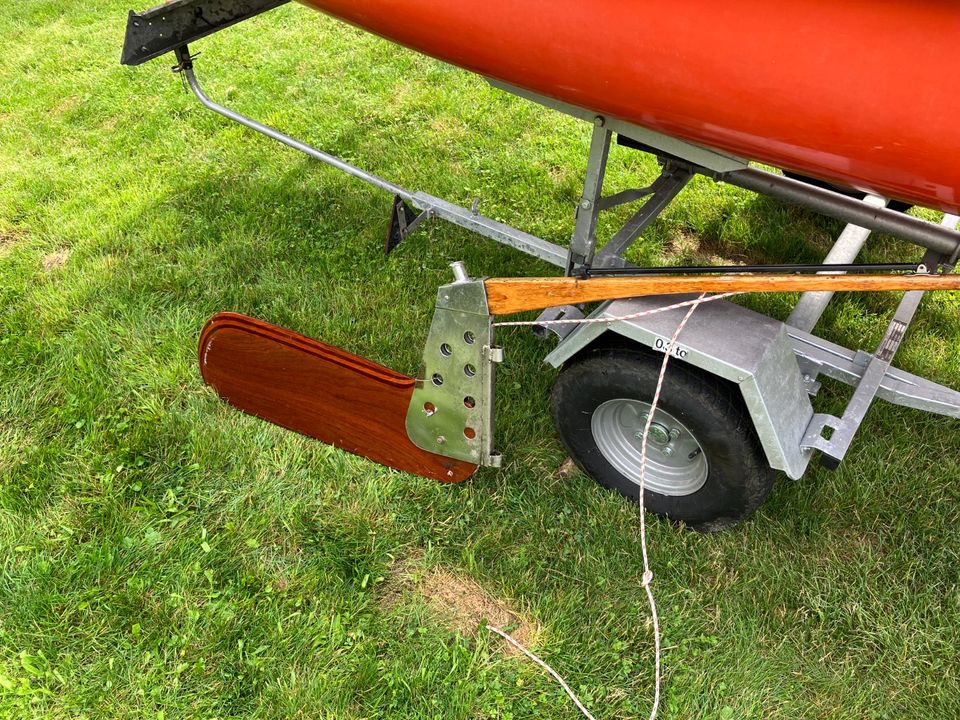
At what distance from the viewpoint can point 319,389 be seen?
2424mm

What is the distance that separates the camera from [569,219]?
3531 mm

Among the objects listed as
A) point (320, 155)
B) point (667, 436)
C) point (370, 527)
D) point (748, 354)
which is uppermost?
point (748, 354)

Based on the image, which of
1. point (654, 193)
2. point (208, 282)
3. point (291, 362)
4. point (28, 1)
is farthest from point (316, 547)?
point (28, 1)

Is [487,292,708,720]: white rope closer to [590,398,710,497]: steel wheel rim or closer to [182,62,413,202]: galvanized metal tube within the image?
[590,398,710,497]: steel wheel rim

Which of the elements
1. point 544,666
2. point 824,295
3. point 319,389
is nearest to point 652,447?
point 544,666

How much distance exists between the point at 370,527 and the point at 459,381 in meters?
0.60

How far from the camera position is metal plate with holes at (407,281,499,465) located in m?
2.02

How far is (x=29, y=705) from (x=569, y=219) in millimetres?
2877

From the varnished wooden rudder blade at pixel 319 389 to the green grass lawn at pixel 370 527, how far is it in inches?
3.3

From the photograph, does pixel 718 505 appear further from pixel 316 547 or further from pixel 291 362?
pixel 291 362

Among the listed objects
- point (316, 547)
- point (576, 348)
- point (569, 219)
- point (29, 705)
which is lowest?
point (29, 705)

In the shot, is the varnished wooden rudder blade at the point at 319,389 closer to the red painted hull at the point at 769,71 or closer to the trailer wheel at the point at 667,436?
the trailer wheel at the point at 667,436

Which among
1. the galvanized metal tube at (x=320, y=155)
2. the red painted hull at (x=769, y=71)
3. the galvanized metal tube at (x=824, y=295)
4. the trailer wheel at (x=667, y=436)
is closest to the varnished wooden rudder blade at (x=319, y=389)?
the trailer wheel at (x=667, y=436)

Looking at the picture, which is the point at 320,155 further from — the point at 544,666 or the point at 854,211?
the point at 544,666
